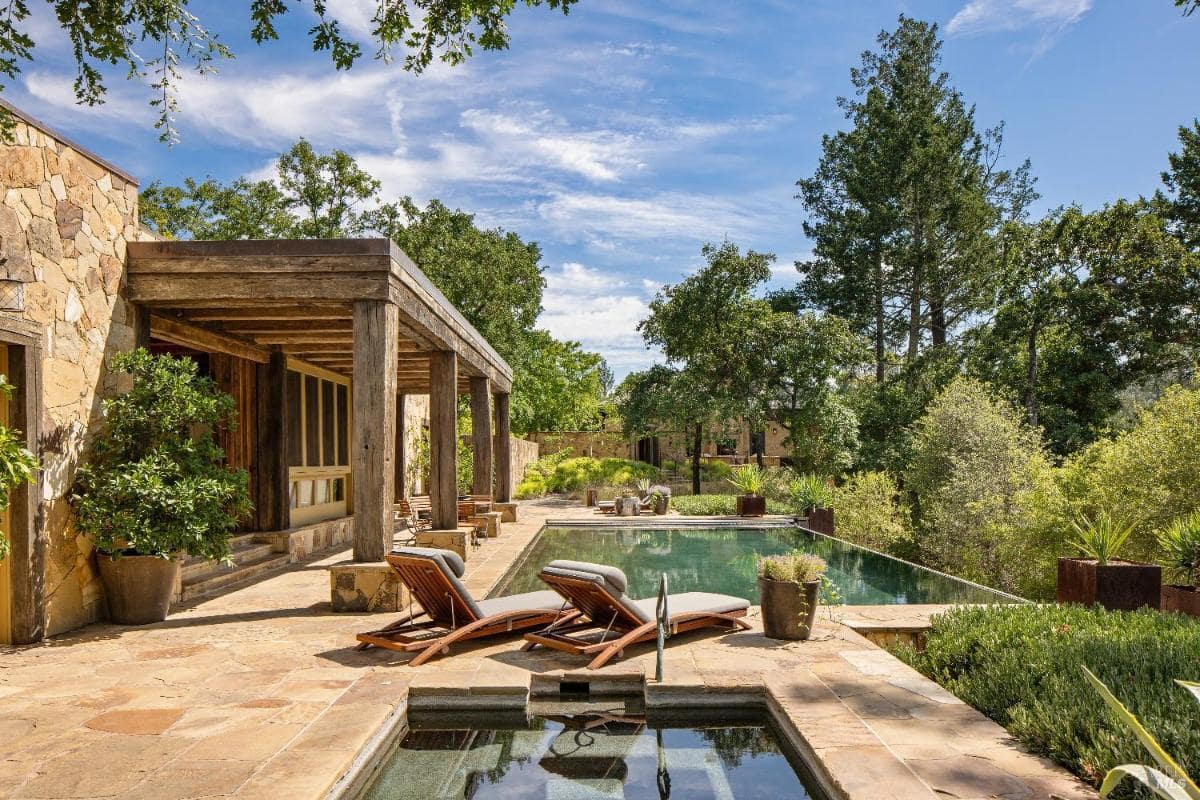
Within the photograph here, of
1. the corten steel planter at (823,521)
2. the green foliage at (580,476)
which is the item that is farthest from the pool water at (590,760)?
the green foliage at (580,476)

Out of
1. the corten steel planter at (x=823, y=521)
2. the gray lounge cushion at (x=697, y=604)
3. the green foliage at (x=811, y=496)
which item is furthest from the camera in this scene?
the green foliage at (x=811, y=496)

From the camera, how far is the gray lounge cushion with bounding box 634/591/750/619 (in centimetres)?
604

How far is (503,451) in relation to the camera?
15359 millimetres

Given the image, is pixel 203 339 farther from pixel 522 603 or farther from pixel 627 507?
pixel 627 507

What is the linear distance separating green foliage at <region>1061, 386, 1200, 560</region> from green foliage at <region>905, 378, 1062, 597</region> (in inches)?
24.9

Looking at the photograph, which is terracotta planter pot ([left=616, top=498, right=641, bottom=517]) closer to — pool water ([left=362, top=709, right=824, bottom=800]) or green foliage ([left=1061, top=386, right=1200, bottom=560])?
green foliage ([left=1061, top=386, right=1200, bottom=560])

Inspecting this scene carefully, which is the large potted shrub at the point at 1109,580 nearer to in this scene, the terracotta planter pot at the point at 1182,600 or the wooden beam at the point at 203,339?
the terracotta planter pot at the point at 1182,600

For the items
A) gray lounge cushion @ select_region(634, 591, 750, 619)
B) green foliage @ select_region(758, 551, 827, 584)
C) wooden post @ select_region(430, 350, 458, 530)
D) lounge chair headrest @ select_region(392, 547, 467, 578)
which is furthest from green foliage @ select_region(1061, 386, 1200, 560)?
lounge chair headrest @ select_region(392, 547, 467, 578)

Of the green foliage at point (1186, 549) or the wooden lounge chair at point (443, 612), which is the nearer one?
the wooden lounge chair at point (443, 612)

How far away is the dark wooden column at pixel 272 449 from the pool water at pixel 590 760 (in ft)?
21.5

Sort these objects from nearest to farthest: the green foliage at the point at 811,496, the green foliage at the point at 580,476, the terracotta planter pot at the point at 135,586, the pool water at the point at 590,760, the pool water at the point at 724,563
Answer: the pool water at the point at 590,760 < the terracotta planter pot at the point at 135,586 < the pool water at the point at 724,563 < the green foliage at the point at 811,496 < the green foliage at the point at 580,476

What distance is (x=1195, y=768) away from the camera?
3.20 meters

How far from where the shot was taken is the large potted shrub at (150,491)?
20.3 feet

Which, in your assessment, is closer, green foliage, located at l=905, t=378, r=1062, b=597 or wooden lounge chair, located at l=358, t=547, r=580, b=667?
wooden lounge chair, located at l=358, t=547, r=580, b=667
